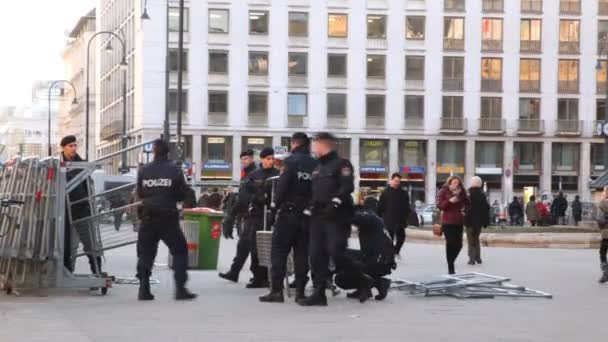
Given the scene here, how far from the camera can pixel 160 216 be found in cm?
1266

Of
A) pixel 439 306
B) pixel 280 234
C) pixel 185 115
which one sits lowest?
pixel 439 306

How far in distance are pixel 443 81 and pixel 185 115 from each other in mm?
17329

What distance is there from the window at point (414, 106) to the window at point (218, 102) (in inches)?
474

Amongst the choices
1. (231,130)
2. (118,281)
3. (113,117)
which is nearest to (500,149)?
(231,130)

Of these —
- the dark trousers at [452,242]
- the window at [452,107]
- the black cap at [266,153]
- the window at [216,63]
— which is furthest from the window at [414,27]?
the black cap at [266,153]

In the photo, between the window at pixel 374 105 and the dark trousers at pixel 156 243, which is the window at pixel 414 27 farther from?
the dark trousers at pixel 156 243

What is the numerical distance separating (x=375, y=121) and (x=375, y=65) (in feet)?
12.2

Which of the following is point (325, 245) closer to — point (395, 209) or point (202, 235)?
point (202, 235)

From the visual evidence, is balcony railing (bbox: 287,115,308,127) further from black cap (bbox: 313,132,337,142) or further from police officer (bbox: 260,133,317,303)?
black cap (bbox: 313,132,337,142)

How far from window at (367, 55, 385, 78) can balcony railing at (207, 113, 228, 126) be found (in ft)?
32.7

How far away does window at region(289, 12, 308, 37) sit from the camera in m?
74.4

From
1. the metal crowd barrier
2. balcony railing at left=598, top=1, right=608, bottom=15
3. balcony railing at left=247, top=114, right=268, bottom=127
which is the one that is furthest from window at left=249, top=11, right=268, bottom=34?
the metal crowd barrier

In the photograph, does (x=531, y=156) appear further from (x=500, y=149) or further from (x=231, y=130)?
(x=231, y=130)

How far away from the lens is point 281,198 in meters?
12.4
